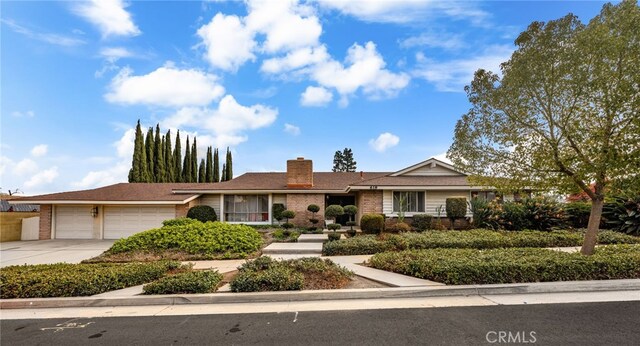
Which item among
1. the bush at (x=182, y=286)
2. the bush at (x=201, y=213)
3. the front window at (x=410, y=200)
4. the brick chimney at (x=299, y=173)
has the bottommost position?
the bush at (x=182, y=286)

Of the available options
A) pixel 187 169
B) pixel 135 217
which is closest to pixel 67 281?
pixel 135 217

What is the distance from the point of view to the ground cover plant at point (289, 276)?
6.43 meters

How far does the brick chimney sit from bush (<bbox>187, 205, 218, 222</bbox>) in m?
4.67

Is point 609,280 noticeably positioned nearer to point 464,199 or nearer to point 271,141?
point 464,199

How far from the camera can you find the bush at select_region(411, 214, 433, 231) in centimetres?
1603

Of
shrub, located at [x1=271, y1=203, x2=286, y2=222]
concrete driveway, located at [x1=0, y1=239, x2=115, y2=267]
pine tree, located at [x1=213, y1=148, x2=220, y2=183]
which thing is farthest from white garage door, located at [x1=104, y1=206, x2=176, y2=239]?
pine tree, located at [x1=213, y1=148, x2=220, y2=183]

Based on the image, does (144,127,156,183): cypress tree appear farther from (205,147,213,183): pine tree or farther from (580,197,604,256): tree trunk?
(580,197,604,256): tree trunk

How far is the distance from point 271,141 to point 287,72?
843 centimetres

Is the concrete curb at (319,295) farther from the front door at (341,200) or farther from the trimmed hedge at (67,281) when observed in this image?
the front door at (341,200)

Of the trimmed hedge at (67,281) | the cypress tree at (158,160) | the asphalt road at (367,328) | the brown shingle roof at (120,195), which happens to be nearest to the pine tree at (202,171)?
the cypress tree at (158,160)

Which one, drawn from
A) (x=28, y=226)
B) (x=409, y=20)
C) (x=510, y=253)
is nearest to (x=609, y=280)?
(x=510, y=253)

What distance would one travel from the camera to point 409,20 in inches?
454

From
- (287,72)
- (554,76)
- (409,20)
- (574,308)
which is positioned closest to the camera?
(574,308)

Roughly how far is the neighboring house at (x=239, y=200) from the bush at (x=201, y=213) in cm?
55
